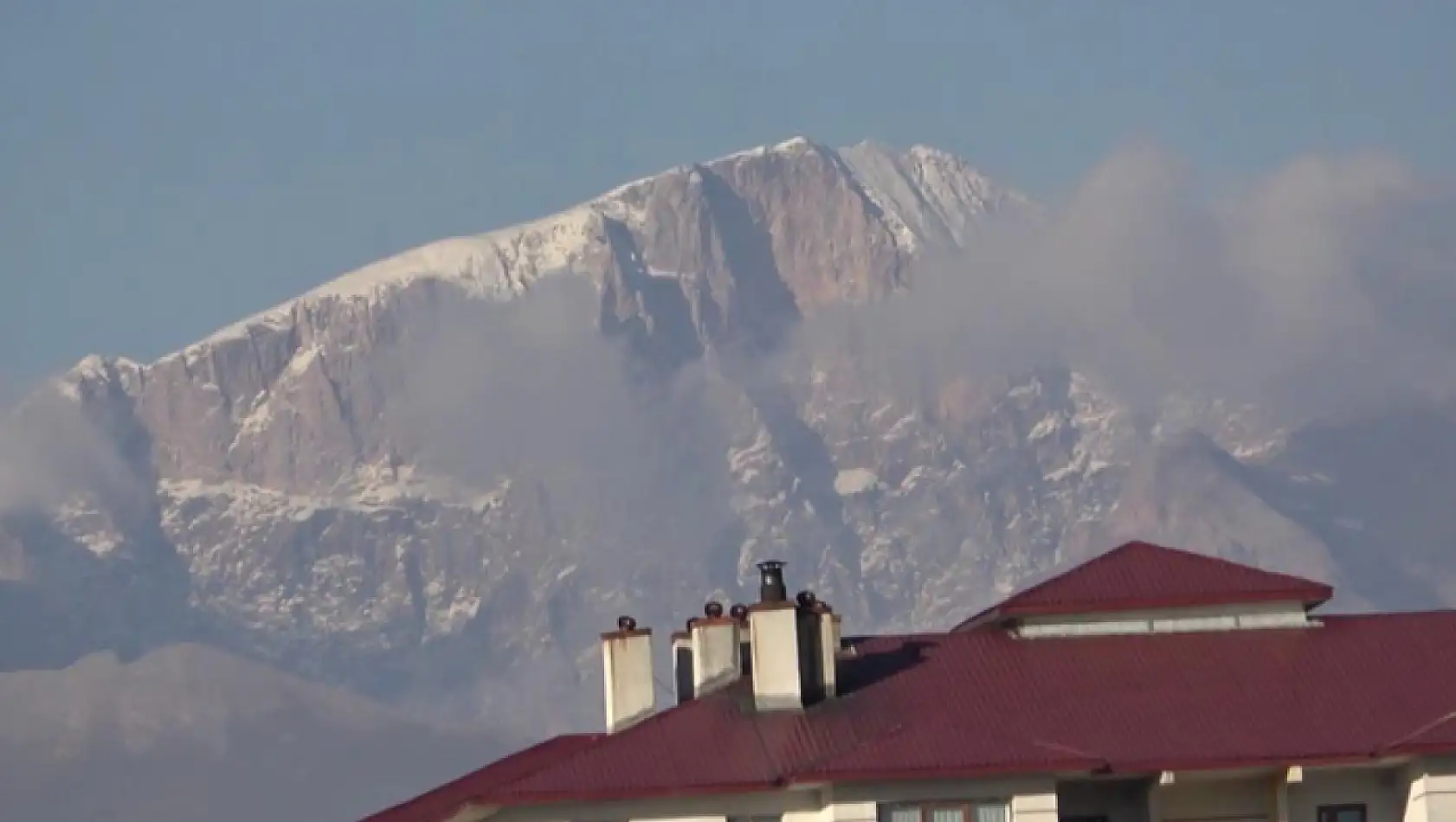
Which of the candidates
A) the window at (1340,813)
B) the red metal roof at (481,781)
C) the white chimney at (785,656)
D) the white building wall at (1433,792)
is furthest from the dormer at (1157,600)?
the red metal roof at (481,781)

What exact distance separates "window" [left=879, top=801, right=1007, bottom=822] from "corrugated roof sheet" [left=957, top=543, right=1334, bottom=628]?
4.14 metres

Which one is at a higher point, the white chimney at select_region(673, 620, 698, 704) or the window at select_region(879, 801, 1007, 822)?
the white chimney at select_region(673, 620, 698, 704)

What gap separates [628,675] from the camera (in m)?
56.0

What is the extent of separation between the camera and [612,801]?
4812 cm

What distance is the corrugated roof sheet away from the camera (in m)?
51.3

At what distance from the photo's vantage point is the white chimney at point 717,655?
52719mm

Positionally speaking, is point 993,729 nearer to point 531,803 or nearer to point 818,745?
point 818,745

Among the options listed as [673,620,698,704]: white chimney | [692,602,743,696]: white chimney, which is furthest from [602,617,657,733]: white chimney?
[692,602,743,696]: white chimney

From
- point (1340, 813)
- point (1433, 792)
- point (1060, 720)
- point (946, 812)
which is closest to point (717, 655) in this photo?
point (1060, 720)

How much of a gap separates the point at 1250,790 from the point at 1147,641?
2875 mm

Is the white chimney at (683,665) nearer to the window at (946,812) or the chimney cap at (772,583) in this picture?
the chimney cap at (772,583)

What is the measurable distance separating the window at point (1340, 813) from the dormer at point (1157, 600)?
3358mm

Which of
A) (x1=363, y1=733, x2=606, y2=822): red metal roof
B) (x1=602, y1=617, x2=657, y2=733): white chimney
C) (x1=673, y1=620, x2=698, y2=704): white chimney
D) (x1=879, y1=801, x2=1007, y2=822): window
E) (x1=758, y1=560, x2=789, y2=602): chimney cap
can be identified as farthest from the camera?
(x1=673, y1=620, x2=698, y2=704): white chimney

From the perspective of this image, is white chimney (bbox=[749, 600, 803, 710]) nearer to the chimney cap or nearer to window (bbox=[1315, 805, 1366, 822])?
the chimney cap
